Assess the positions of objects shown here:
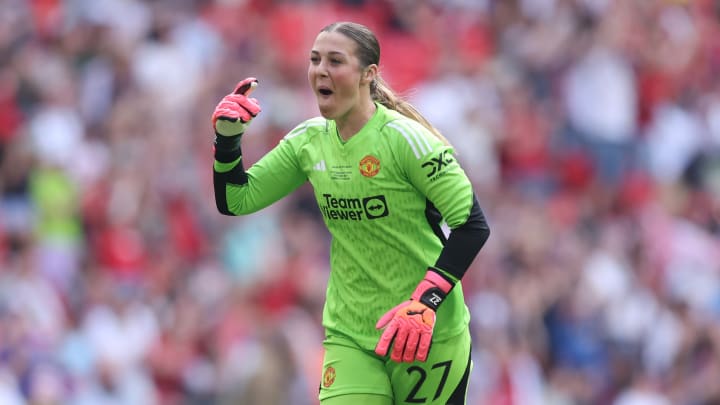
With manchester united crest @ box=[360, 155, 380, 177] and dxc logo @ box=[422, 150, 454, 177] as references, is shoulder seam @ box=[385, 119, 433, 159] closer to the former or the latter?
dxc logo @ box=[422, 150, 454, 177]

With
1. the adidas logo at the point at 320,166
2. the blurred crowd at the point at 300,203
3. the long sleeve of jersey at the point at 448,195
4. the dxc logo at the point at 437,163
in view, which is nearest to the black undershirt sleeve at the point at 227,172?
the adidas logo at the point at 320,166

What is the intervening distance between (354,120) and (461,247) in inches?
29.3

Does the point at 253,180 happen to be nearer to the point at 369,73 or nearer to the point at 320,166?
the point at 320,166

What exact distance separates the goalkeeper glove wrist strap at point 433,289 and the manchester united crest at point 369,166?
50 cm

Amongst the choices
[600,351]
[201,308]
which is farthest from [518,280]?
[201,308]

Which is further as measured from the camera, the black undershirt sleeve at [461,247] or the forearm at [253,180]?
the forearm at [253,180]

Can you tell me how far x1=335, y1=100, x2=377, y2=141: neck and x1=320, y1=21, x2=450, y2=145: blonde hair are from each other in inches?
6.8

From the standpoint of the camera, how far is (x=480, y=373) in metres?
12.2

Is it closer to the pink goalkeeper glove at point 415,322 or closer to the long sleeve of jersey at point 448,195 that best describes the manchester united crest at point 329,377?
the pink goalkeeper glove at point 415,322

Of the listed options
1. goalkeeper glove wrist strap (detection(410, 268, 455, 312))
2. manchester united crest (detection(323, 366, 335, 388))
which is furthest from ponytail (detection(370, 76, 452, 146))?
manchester united crest (detection(323, 366, 335, 388))

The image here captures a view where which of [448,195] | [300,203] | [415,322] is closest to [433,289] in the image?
[415,322]

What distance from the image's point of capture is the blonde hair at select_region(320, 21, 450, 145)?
6.46 meters

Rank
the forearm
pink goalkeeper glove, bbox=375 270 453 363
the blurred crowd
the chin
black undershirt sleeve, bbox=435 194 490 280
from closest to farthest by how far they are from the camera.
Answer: pink goalkeeper glove, bbox=375 270 453 363 < black undershirt sleeve, bbox=435 194 490 280 < the chin < the forearm < the blurred crowd

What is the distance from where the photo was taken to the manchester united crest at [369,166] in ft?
21.1
